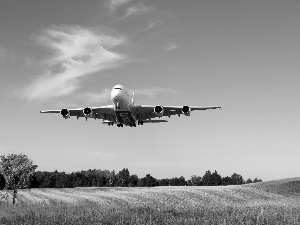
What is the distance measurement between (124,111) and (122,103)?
55.6 inches

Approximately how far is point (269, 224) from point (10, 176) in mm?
41855

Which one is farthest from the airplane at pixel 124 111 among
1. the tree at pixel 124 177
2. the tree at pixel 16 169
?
the tree at pixel 124 177

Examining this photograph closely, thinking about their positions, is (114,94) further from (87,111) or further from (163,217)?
(163,217)

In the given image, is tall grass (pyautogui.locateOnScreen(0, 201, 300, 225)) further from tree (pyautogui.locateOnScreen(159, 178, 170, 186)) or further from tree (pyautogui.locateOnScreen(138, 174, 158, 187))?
tree (pyautogui.locateOnScreen(159, 178, 170, 186))

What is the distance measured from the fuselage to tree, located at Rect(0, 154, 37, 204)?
1453cm

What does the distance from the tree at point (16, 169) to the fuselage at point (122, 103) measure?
1453cm

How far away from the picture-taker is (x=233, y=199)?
217 feet

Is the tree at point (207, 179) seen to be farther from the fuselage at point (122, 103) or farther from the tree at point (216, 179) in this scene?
the fuselage at point (122, 103)

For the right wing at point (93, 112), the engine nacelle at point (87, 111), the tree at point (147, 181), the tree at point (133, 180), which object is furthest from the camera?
the tree at point (133, 180)

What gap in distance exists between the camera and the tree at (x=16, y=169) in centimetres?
5531

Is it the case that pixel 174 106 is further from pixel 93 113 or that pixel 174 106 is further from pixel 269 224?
pixel 269 224

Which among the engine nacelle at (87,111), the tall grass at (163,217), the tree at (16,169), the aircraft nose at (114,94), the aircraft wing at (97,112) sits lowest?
the tall grass at (163,217)

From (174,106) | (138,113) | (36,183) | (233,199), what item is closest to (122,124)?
(138,113)

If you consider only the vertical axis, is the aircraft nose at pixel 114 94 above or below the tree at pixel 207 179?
above
